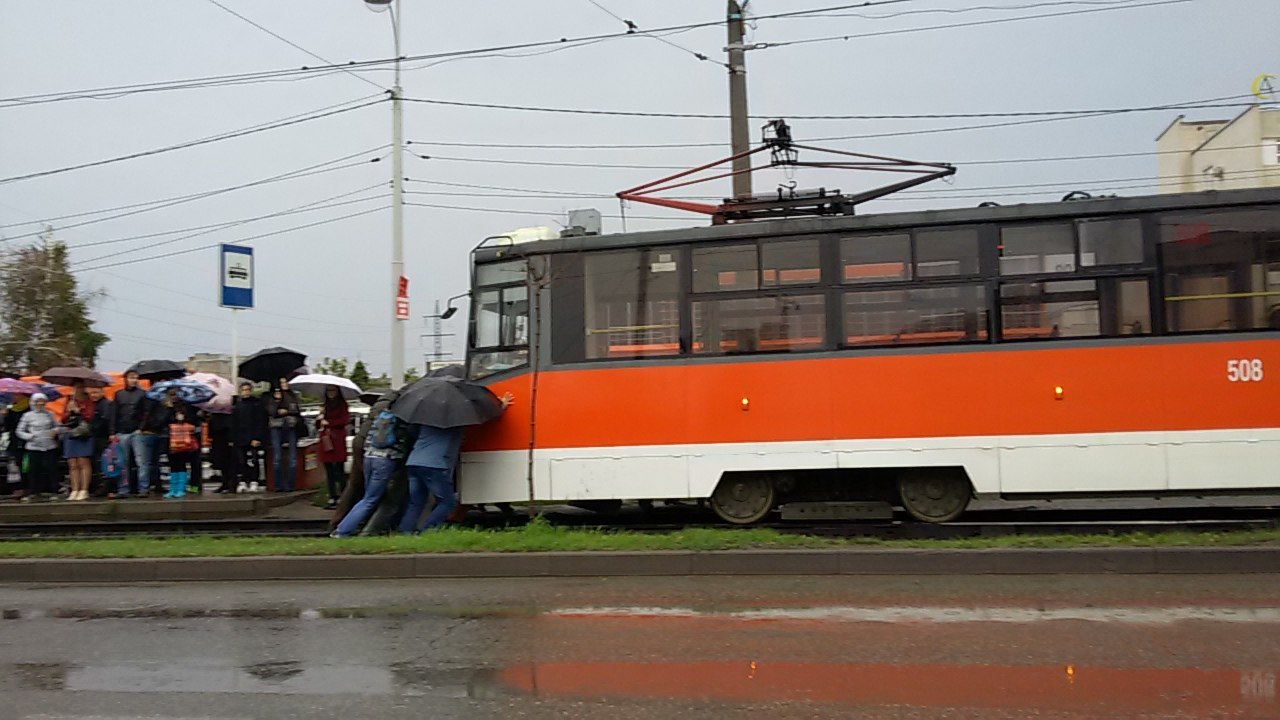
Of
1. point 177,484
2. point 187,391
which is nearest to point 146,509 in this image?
point 177,484

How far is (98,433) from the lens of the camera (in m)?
15.7

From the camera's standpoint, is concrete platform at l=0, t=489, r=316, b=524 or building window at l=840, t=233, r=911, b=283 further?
concrete platform at l=0, t=489, r=316, b=524

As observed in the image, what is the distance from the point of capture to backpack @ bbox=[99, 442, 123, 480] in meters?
15.8

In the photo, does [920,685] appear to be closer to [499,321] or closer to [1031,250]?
[1031,250]

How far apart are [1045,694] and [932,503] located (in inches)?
237

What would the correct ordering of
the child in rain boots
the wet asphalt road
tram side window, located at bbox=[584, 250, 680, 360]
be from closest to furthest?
the wet asphalt road, tram side window, located at bbox=[584, 250, 680, 360], the child in rain boots

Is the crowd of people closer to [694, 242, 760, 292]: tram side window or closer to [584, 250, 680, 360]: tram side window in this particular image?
[584, 250, 680, 360]: tram side window

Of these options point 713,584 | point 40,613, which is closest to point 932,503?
point 713,584

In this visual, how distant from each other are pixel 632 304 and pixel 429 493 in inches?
126

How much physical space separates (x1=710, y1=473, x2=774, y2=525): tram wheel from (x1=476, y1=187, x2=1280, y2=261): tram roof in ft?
9.08

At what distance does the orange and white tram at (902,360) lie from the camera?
10.7 metres

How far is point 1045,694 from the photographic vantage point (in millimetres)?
5629

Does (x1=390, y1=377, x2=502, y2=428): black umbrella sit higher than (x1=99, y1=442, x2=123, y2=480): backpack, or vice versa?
(x1=390, y1=377, x2=502, y2=428): black umbrella

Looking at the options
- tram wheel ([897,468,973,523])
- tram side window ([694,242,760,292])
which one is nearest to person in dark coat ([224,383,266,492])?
tram side window ([694,242,760,292])
